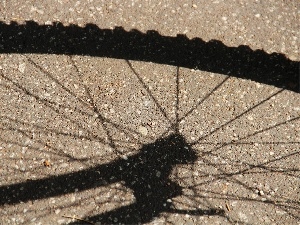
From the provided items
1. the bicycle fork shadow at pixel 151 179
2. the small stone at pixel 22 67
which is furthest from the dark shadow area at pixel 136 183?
the small stone at pixel 22 67

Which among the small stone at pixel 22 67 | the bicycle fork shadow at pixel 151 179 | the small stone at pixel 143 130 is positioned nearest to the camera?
the bicycle fork shadow at pixel 151 179

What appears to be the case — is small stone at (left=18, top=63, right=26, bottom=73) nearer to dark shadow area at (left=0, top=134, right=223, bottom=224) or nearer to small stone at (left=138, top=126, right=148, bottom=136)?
dark shadow area at (left=0, top=134, right=223, bottom=224)

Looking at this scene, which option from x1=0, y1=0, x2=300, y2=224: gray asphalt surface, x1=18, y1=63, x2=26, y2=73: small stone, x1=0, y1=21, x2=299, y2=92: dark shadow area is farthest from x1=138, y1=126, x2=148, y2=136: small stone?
x1=18, y1=63, x2=26, y2=73: small stone

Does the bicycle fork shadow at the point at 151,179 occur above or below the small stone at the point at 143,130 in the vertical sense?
below

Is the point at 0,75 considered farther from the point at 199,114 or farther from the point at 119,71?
the point at 199,114

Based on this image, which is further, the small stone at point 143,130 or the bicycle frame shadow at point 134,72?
the small stone at point 143,130

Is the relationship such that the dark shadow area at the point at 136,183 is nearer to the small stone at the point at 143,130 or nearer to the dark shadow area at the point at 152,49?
the small stone at the point at 143,130
